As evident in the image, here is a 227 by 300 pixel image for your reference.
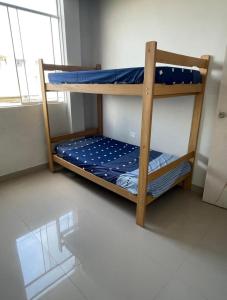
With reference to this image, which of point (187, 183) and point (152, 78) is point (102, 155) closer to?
point (187, 183)

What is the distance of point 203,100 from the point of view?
6.75 ft

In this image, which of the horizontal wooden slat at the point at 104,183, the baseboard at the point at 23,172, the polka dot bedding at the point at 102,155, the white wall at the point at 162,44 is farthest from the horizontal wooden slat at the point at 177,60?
the baseboard at the point at 23,172

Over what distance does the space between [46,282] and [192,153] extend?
1792 millimetres

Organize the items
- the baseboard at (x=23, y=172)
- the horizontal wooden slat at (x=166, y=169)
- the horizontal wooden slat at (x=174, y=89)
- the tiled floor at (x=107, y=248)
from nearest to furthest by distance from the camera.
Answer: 1. the tiled floor at (x=107, y=248)
2. the horizontal wooden slat at (x=174, y=89)
3. the horizontal wooden slat at (x=166, y=169)
4. the baseboard at (x=23, y=172)

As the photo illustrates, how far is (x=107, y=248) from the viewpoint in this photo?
1553 mm

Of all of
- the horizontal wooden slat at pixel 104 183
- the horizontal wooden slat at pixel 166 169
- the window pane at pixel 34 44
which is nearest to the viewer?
the horizontal wooden slat at pixel 166 169

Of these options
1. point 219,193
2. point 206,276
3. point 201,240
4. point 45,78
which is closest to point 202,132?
point 219,193

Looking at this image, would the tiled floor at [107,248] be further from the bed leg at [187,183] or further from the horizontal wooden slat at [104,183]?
the horizontal wooden slat at [104,183]

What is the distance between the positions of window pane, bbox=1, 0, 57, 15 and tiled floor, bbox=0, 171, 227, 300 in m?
2.25

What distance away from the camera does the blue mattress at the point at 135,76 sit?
59.0 inches

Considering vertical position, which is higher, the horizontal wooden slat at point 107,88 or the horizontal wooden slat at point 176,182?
the horizontal wooden slat at point 107,88

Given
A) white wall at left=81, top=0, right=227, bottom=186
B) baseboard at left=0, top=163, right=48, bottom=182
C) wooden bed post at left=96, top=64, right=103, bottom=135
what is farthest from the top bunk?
baseboard at left=0, top=163, right=48, bottom=182

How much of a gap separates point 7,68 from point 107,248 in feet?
7.75

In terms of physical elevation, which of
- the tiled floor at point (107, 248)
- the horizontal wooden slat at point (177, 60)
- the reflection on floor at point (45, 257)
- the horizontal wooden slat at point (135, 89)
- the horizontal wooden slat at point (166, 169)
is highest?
the horizontal wooden slat at point (177, 60)
